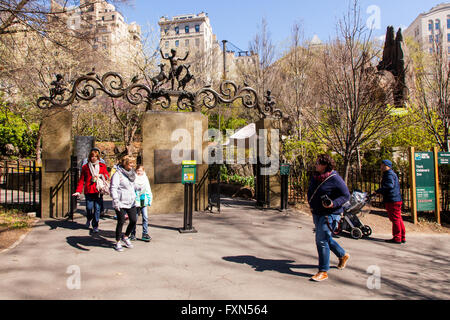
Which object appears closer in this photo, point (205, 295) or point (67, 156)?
point (205, 295)

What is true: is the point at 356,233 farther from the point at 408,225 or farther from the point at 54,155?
the point at 54,155

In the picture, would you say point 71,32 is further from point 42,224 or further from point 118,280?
point 118,280

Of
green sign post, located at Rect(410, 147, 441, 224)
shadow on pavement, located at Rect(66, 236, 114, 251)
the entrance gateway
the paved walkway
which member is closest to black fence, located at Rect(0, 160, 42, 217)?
the entrance gateway

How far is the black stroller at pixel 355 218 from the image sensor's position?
23.9 feet

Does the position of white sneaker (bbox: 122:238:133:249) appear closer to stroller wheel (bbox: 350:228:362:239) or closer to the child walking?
the child walking

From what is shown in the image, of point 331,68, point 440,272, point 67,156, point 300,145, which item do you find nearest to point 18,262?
point 67,156

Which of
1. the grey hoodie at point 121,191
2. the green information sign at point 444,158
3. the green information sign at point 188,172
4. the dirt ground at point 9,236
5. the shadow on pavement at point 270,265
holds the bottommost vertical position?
the shadow on pavement at point 270,265

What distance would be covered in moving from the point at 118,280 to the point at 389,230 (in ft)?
22.7

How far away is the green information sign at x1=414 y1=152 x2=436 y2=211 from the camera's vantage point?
8.92m

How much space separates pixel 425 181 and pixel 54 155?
33.3ft

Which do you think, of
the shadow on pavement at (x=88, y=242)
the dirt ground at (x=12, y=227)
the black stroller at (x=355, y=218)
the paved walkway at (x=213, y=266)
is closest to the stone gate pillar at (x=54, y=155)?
the dirt ground at (x=12, y=227)

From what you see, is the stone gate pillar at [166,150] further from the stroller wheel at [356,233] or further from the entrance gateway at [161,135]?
the stroller wheel at [356,233]

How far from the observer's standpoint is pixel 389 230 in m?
8.34

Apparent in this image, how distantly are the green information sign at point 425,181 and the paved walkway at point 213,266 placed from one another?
1.20m
